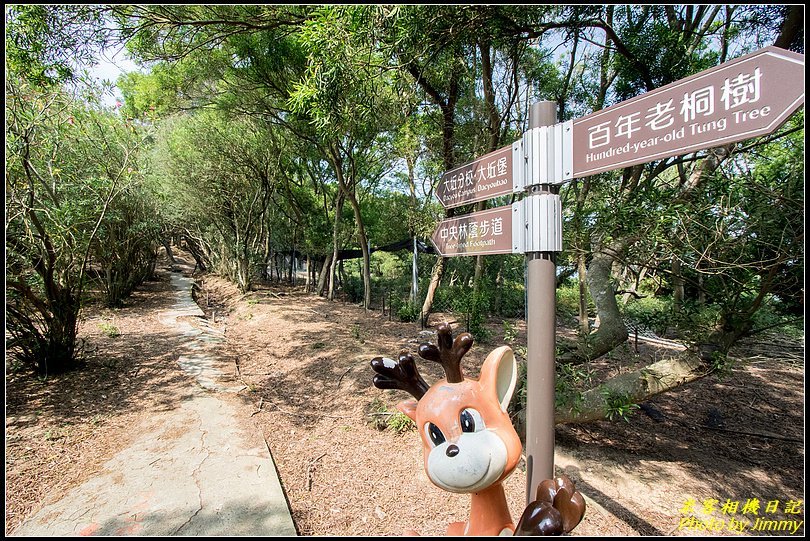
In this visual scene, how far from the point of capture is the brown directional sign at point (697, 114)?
1.28 metres

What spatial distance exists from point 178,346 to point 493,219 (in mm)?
7129

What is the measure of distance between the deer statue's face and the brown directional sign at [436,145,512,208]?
944 mm

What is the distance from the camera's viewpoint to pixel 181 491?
2859 mm

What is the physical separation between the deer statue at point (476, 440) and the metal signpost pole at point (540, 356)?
0.15 meters

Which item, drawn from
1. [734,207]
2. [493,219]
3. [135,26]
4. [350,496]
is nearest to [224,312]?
[135,26]

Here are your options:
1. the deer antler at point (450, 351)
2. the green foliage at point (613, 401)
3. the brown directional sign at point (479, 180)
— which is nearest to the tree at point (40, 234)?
the brown directional sign at point (479, 180)

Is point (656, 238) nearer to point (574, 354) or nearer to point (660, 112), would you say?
point (660, 112)

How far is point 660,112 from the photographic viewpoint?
1581 millimetres

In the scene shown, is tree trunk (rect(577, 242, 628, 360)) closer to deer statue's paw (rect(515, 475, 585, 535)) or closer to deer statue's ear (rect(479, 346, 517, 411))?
deer statue's ear (rect(479, 346, 517, 411))

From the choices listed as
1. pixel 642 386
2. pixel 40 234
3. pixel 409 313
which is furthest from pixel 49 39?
pixel 409 313

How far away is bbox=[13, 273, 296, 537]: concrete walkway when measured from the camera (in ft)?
8.12

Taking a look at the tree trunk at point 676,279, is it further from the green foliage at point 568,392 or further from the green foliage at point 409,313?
the green foliage at point 409,313

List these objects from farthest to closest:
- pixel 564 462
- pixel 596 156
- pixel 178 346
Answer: pixel 178 346, pixel 564 462, pixel 596 156

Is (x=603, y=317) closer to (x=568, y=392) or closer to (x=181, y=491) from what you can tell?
(x=568, y=392)
